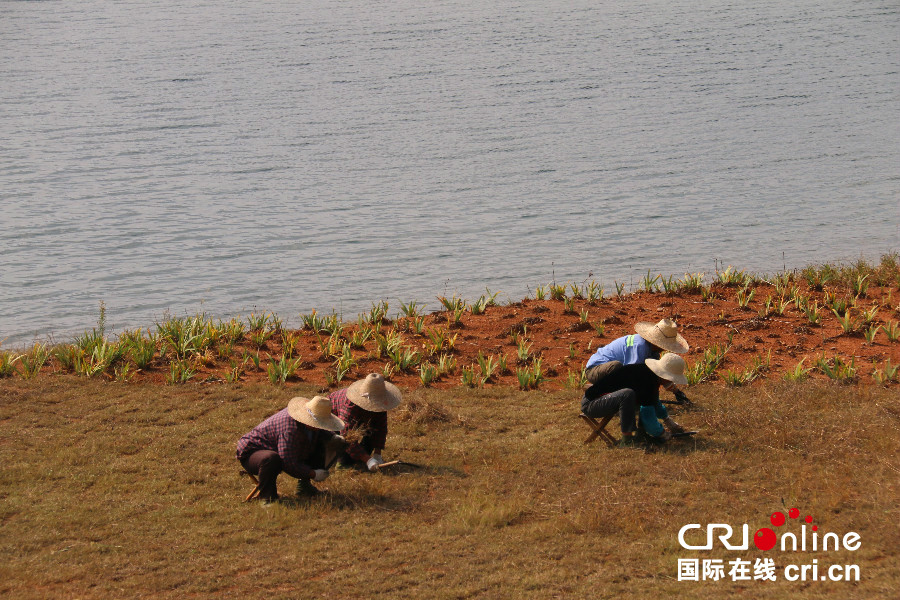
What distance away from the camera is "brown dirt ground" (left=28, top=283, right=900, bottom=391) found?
12.4 meters

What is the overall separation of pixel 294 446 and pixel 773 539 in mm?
4174

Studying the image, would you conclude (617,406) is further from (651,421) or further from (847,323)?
(847,323)

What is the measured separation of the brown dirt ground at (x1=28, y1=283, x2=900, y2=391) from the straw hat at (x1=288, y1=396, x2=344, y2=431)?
3.93 m

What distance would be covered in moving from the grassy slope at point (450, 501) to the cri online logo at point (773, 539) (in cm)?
11

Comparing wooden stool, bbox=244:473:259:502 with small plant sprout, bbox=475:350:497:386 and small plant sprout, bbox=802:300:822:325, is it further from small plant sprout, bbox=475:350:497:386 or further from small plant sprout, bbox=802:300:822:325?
small plant sprout, bbox=802:300:822:325

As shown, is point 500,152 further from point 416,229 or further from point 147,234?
point 147,234

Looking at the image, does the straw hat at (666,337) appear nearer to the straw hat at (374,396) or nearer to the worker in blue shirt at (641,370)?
the worker in blue shirt at (641,370)

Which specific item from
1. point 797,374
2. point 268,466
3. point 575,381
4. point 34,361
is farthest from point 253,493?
point 797,374

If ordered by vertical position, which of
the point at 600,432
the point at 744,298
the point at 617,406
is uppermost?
the point at 744,298

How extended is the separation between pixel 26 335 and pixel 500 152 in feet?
65.1

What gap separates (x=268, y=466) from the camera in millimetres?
7988

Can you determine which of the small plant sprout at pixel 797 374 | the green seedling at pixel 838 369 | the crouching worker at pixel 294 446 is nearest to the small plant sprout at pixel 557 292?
the small plant sprout at pixel 797 374

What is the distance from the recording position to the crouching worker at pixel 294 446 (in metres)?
7.94

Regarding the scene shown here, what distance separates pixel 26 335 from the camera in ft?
56.5
